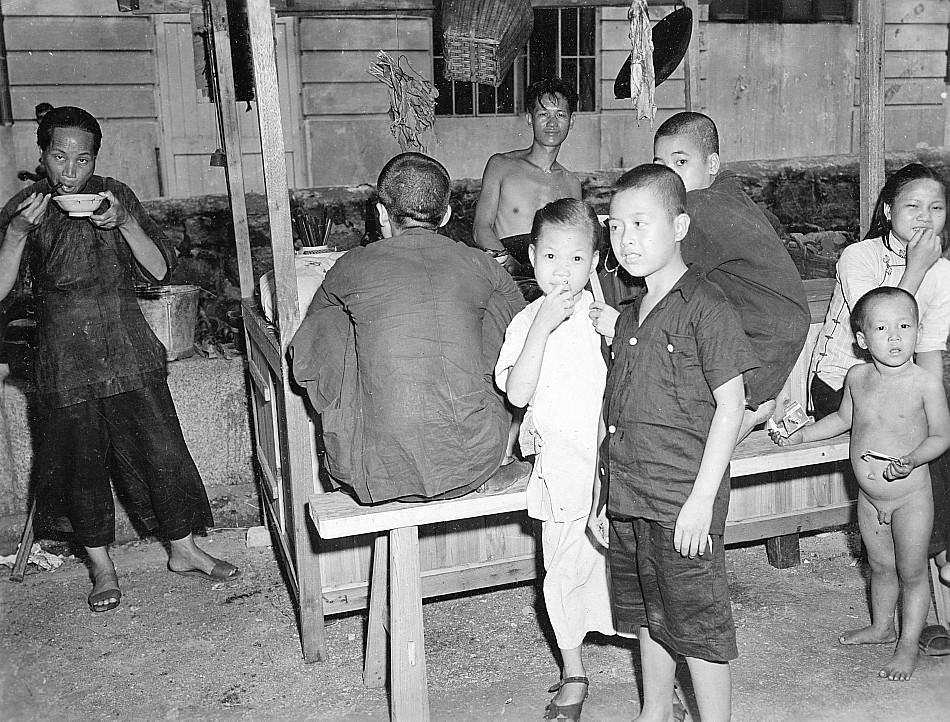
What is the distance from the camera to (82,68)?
9594 millimetres

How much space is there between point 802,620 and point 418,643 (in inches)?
66.5

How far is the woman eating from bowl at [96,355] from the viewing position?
3627mm

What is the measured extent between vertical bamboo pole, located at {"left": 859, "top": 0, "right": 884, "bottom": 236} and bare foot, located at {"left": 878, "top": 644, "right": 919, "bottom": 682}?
5.44 feet

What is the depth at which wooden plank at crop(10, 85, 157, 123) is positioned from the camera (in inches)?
370

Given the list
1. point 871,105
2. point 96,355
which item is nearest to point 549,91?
point 871,105

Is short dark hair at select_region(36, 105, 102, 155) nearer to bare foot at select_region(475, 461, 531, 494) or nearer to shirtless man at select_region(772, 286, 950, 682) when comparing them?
bare foot at select_region(475, 461, 531, 494)

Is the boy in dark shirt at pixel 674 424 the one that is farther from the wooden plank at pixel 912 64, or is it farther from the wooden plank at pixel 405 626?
the wooden plank at pixel 912 64

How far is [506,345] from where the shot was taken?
263 centimetres

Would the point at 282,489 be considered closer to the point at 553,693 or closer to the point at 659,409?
the point at 553,693

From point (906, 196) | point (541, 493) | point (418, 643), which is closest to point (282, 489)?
point (418, 643)

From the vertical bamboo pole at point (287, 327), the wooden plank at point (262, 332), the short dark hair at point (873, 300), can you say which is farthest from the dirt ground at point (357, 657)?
the short dark hair at point (873, 300)

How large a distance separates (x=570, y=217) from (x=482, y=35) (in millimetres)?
2069

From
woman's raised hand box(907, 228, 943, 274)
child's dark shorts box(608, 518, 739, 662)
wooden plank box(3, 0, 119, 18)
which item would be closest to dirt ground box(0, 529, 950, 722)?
child's dark shorts box(608, 518, 739, 662)

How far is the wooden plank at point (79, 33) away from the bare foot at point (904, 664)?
9.53 m
